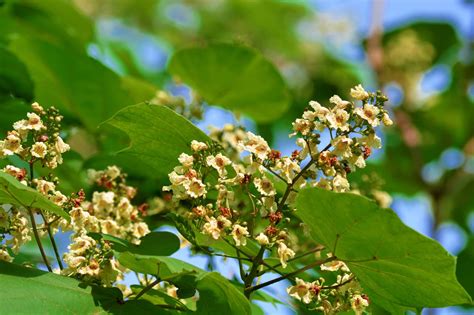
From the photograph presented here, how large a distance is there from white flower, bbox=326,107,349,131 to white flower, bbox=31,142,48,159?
0.61 m

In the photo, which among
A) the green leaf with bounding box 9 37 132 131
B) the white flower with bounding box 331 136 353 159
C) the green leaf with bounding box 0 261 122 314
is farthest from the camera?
the green leaf with bounding box 9 37 132 131

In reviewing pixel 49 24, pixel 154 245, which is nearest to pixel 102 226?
pixel 154 245

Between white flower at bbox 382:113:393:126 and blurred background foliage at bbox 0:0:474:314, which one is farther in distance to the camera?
blurred background foliage at bbox 0:0:474:314

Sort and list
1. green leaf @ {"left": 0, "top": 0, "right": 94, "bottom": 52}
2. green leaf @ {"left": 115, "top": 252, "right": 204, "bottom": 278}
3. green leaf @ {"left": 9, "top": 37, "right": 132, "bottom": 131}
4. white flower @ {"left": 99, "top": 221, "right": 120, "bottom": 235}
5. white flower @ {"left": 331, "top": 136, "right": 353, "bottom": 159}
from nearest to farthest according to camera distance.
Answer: green leaf @ {"left": 115, "top": 252, "right": 204, "bottom": 278}
white flower @ {"left": 331, "top": 136, "right": 353, "bottom": 159}
white flower @ {"left": 99, "top": 221, "right": 120, "bottom": 235}
green leaf @ {"left": 9, "top": 37, "right": 132, "bottom": 131}
green leaf @ {"left": 0, "top": 0, "right": 94, "bottom": 52}

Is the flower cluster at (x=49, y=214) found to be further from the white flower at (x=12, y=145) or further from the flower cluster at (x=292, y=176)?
the flower cluster at (x=292, y=176)

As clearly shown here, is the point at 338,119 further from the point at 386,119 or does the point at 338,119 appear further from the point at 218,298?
the point at 218,298

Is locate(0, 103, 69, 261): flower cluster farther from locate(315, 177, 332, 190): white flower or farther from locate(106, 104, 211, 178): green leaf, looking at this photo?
locate(315, 177, 332, 190): white flower

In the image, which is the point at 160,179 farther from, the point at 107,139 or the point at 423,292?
the point at 423,292

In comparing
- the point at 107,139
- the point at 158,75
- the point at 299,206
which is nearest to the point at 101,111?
the point at 107,139

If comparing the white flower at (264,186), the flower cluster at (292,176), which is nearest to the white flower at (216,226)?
the flower cluster at (292,176)

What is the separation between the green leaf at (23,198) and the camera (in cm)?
149

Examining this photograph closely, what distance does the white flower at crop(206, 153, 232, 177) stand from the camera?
68.4 inches

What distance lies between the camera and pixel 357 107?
5.65 ft

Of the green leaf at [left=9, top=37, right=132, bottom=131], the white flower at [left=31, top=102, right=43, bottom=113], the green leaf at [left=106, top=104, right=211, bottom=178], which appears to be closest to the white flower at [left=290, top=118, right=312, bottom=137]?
the green leaf at [left=106, top=104, right=211, bottom=178]
